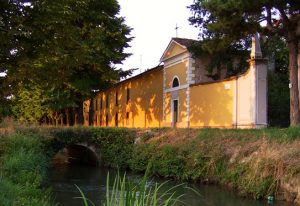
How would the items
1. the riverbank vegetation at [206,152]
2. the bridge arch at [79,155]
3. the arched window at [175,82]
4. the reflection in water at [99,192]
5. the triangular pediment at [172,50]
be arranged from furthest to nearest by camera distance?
the arched window at [175,82]
the triangular pediment at [172,50]
the bridge arch at [79,155]
the riverbank vegetation at [206,152]
the reflection in water at [99,192]

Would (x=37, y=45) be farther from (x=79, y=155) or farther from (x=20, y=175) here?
(x=79, y=155)

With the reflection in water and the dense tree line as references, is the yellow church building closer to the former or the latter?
the reflection in water

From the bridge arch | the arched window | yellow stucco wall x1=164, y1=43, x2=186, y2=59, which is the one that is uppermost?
yellow stucco wall x1=164, y1=43, x2=186, y2=59

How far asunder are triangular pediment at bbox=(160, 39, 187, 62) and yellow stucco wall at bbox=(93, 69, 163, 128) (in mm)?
1664

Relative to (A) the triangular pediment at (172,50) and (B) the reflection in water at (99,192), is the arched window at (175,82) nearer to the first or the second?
(A) the triangular pediment at (172,50)

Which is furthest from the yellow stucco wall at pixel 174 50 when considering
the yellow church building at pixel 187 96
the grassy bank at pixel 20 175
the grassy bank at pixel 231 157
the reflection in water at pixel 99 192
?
the grassy bank at pixel 20 175

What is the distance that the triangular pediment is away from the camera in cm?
3319

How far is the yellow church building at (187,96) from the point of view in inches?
937

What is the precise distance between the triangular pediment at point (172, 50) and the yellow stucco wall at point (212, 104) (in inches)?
136

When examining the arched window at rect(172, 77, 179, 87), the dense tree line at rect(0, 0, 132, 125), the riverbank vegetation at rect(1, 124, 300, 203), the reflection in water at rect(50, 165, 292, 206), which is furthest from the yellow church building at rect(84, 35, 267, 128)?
the dense tree line at rect(0, 0, 132, 125)

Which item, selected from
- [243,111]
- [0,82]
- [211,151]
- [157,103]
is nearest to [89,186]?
[211,151]

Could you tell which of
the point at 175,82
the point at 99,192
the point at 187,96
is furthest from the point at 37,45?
the point at 175,82

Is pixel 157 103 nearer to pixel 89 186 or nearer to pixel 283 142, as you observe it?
pixel 89 186

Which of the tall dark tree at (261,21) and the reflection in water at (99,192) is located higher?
the tall dark tree at (261,21)
